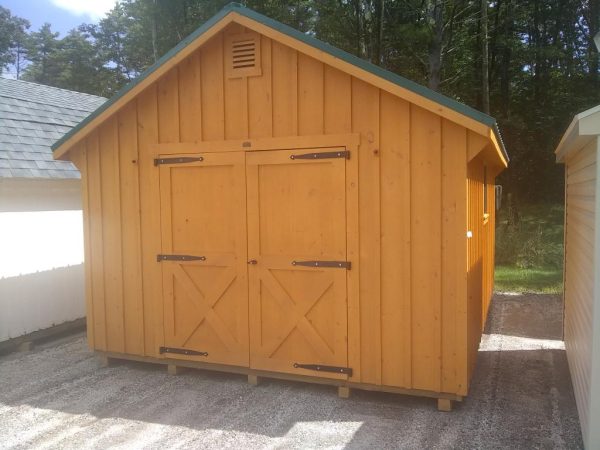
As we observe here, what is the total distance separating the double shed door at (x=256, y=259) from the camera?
17.5 ft

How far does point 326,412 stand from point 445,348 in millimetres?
1190

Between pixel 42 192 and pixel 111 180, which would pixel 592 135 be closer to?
pixel 111 180

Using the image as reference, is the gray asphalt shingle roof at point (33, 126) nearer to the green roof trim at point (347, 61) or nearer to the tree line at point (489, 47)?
the green roof trim at point (347, 61)

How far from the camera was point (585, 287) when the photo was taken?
4.68 meters

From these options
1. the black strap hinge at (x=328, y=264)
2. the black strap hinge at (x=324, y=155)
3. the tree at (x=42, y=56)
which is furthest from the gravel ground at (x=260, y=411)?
the tree at (x=42, y=56)

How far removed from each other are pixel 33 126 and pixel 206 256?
4.98 meters

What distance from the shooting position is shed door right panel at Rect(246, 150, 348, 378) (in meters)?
5.30

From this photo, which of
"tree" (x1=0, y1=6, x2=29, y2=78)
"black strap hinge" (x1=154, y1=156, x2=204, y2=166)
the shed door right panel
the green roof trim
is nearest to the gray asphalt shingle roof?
the green roof trim

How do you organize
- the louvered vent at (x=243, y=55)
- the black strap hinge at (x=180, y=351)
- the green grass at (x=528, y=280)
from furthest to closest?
1. the green grass at (x=528, y=280)
2. the black strap hinge at (x=180, y=351)
3. the louvered vent at (x=243, y=55)

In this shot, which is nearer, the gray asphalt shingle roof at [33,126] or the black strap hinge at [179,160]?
the black strap hinge at [179,160]

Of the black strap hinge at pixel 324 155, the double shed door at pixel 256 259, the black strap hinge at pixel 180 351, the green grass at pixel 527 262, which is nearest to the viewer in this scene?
the black strap hinge at pixel 324 155

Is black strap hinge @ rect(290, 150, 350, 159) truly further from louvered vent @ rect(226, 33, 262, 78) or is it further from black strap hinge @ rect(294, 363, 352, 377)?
black strap hinge @ rect(294, 363, 352, 377)

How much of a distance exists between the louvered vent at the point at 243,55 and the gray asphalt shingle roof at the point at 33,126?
139 inches

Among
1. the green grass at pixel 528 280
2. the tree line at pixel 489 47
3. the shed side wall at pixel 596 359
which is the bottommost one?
the green grass at pixel 528 280
